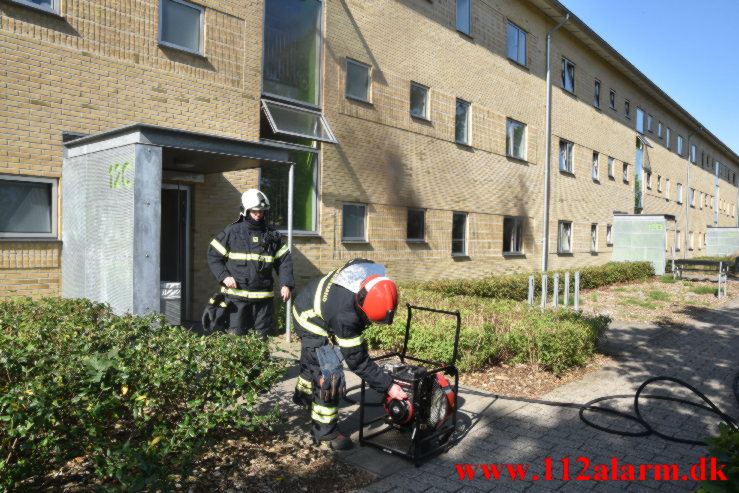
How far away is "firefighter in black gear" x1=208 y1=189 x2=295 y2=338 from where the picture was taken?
560 centimetres

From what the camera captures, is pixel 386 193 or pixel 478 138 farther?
pixel 478 138

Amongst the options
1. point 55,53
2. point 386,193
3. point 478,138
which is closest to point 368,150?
point 386,193

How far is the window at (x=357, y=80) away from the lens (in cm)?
1197

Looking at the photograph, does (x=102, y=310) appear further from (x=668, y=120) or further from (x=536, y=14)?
(x=668, y=120)

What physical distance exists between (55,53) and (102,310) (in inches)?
163

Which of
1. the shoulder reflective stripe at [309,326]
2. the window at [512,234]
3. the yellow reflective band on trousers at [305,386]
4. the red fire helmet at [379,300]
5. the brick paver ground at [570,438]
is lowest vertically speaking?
the brick paver ground at [570,438]

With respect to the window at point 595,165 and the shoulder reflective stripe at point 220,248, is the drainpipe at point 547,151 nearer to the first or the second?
the window at point 595,165

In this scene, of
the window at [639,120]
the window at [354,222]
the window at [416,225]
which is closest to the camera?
the window at [354,222]

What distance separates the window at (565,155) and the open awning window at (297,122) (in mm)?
12915

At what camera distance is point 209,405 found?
3.60 meters

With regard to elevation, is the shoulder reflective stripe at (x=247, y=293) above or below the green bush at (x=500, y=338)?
above

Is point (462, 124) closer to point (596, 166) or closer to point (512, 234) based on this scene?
point (512, 234)

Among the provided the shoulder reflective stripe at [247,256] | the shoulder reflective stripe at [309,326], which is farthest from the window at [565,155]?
the shoulder reflective stripe at [309,326]

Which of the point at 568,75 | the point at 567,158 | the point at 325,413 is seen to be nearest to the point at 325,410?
the point at 325,413
